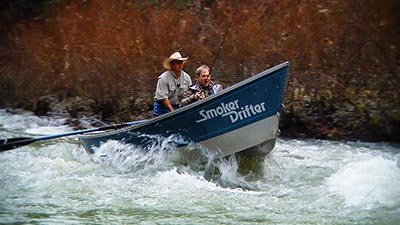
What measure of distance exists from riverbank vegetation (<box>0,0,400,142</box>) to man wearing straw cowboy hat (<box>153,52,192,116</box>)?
3.55 metres

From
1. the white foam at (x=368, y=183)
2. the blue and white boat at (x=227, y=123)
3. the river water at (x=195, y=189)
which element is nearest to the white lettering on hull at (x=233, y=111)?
the blue and white boat at (x=227, y=123)

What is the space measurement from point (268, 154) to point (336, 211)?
1.96 metres

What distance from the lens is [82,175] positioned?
9.79 m

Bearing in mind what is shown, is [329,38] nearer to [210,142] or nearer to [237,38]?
[237,38]

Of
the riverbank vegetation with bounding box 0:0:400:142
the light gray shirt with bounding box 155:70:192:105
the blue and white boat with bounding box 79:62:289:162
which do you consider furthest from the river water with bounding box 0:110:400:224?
the riverbank vegetation with bounding box 0:0:400:142

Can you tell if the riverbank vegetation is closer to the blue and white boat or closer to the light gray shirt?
the light gray shirt

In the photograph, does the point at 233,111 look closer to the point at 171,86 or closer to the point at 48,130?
the point at 171,86

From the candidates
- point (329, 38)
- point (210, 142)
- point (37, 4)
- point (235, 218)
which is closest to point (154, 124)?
point (210, 142)

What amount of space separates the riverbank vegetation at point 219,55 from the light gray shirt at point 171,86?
11.6 feet

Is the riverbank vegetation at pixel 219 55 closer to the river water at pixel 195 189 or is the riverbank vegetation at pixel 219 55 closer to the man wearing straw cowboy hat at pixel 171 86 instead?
the river water at pixel 195 189

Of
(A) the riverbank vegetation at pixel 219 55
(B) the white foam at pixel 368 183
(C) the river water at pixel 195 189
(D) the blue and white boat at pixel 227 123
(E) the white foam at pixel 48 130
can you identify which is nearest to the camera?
(C) the river water at pixel 195 189

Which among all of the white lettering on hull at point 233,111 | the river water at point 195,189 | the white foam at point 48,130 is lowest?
the river water at point 195,189

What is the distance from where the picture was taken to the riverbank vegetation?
42.4 feet

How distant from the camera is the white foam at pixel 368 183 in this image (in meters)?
8.23
